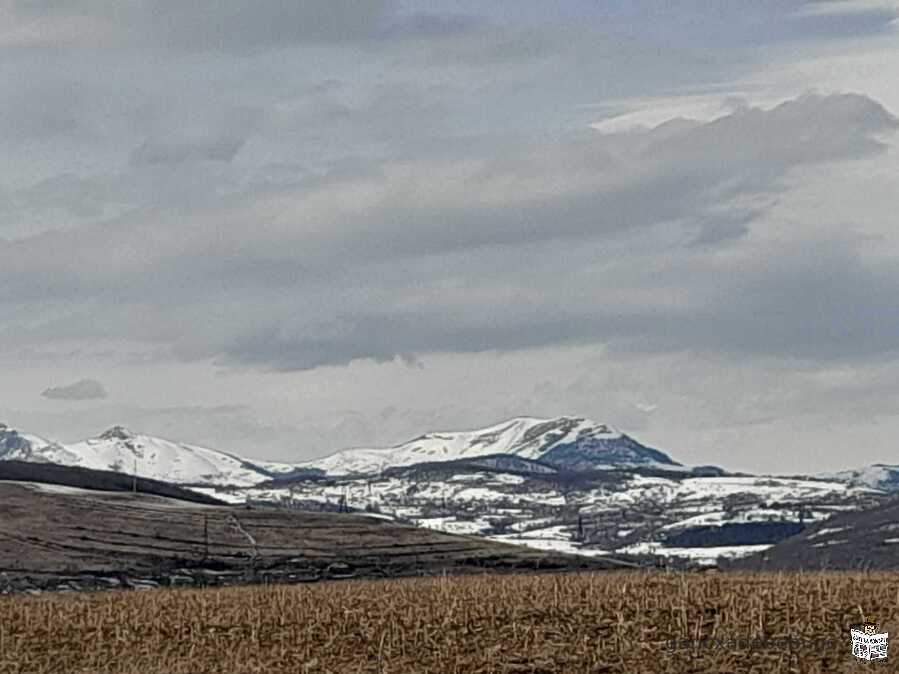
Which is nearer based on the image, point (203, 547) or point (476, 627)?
point (476, 627)

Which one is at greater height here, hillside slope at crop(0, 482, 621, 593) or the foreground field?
hillside slope at crop(0, 482, 621, 593)

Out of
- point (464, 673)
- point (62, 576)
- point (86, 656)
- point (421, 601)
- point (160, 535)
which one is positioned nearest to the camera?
point (464, 673)

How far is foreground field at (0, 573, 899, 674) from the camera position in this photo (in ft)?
90.4

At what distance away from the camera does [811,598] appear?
30156 millimetres

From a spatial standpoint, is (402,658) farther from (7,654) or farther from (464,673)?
(7,654)

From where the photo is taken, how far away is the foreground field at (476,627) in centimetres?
2755

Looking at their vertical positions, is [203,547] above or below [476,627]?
above

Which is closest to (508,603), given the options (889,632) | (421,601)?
(421,601)

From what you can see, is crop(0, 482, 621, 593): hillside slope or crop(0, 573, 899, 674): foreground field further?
crop(0, 482, 621, 593): hillside slope

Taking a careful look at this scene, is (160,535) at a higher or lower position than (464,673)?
higher

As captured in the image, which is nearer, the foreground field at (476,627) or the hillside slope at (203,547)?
the foreground field at (476,627)

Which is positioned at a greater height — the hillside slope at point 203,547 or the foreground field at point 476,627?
the hillside slope at point 203,547

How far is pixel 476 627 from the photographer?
3003cm

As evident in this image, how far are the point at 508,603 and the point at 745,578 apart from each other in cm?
508
